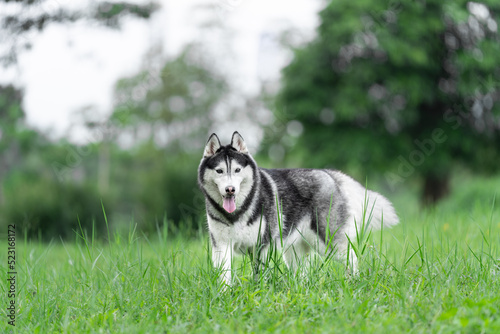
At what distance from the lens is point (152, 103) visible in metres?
24.8

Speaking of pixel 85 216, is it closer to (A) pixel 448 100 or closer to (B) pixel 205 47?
(A) pixel 448 100

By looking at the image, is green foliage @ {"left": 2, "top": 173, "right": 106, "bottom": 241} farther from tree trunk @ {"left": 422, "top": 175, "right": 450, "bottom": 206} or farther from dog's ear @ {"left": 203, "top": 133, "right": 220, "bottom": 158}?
tree trunk @ {"left": 422, "top": 175, "right": 450, "bottom": 206}

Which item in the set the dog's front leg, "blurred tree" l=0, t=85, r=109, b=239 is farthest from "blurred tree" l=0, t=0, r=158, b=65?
the dog's front leg

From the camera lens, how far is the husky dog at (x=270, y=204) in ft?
13.8

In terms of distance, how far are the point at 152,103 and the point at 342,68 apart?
13.2m

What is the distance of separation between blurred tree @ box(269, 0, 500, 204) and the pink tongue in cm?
922

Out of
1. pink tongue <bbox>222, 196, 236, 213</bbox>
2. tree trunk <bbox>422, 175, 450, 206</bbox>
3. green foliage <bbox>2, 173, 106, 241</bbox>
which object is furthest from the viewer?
tree trunk <bbox>422, 175, 450, 206</bbox>

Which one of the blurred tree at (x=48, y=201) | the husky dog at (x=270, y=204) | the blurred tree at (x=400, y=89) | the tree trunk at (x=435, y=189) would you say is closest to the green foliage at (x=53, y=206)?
the blurred tree at (x=48, y=201)

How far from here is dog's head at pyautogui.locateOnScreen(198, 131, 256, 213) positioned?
4.14 meters

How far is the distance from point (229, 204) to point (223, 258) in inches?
19.4

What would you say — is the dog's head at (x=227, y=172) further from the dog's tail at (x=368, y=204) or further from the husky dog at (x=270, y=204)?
the dog's tail at (x=368, y=204)

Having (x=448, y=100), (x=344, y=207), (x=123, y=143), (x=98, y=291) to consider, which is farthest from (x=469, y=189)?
(x=123, y=143)

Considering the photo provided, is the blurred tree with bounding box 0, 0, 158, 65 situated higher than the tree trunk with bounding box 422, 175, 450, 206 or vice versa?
the blurred tree with bounding box 0, 0, 158, 65

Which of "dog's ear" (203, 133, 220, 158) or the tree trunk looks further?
the tree trunk
